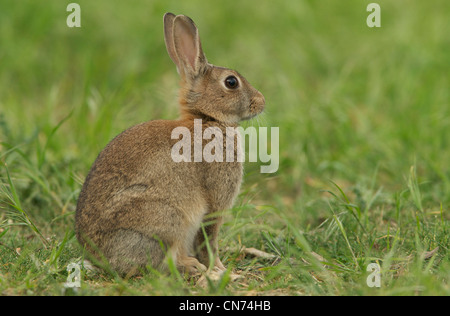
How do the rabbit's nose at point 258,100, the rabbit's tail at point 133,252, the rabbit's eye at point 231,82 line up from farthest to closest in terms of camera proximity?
the rabbit's nose at point 258,100, the rabbit's eye at point 231,82, the rabbit's tail at point 133,252

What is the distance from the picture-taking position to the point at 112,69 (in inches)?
361

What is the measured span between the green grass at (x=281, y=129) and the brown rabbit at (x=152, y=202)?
0.18 m

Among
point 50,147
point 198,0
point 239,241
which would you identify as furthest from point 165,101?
point 198,0

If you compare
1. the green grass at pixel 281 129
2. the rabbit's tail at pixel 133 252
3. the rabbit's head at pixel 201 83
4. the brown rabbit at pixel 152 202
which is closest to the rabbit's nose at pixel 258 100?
the rabbit's head at pixel 201 83

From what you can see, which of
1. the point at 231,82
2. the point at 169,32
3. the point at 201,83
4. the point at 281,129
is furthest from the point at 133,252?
the point at 281,129

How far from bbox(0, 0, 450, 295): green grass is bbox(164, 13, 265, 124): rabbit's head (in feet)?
1.26

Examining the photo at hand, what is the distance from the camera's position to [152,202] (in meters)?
4.71

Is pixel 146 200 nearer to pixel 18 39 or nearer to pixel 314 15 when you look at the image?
pixel 18 39

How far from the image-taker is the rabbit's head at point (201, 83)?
5383 mm

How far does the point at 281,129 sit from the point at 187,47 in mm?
2673

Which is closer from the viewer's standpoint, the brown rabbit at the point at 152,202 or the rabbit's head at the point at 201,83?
the brown rabbit at the point at 152,202

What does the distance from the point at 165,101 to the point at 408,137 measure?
9.18ft

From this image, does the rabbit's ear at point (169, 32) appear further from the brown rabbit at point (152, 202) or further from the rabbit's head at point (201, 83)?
the brown rabbit at point (152, 202)

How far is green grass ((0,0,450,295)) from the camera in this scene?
4715 millimetres
